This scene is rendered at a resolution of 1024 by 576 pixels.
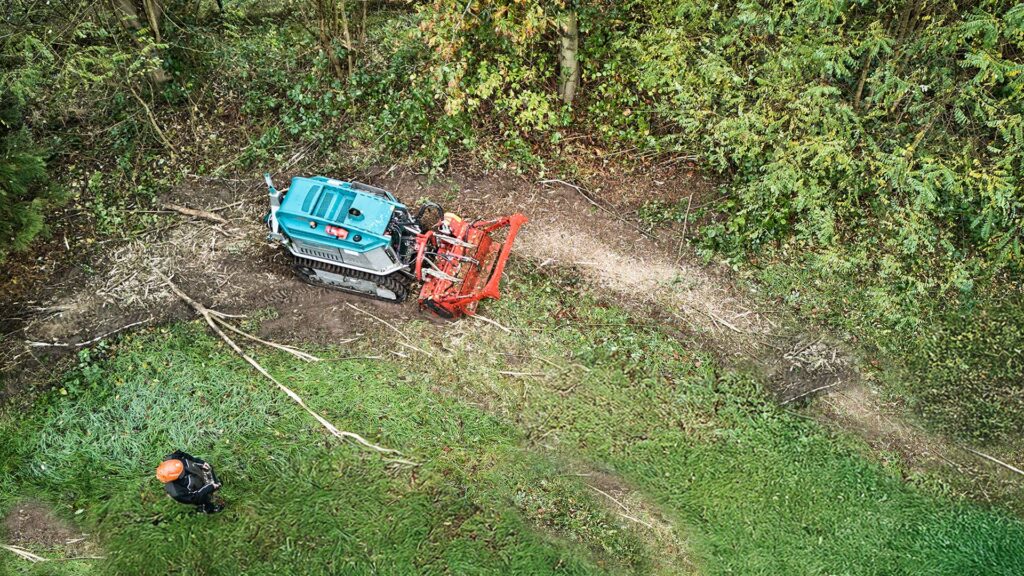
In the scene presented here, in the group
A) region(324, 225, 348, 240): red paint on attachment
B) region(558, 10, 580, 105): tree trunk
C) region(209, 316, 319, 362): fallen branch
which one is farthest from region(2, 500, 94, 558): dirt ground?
region(558, 10, 580, 105): tree trunk

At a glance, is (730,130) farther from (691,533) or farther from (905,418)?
(691,533)

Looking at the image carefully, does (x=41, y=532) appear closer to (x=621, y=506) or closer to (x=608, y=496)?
Result: (x=608, y=496)

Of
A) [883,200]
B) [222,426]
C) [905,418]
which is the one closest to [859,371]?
[905,418]

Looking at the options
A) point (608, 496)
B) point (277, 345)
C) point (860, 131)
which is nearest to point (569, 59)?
point (860, 131)

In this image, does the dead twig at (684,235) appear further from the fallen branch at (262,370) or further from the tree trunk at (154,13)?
the tree trunk at (154,13)

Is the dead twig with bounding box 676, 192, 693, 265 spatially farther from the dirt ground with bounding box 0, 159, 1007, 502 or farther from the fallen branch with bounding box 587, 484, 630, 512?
the fallen branch with bounding box 587, 484, 630, 512

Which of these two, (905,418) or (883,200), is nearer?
(905,418)

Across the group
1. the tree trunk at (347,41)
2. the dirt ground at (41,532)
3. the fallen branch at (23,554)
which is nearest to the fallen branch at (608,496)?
the dirt ground at (41,532)
